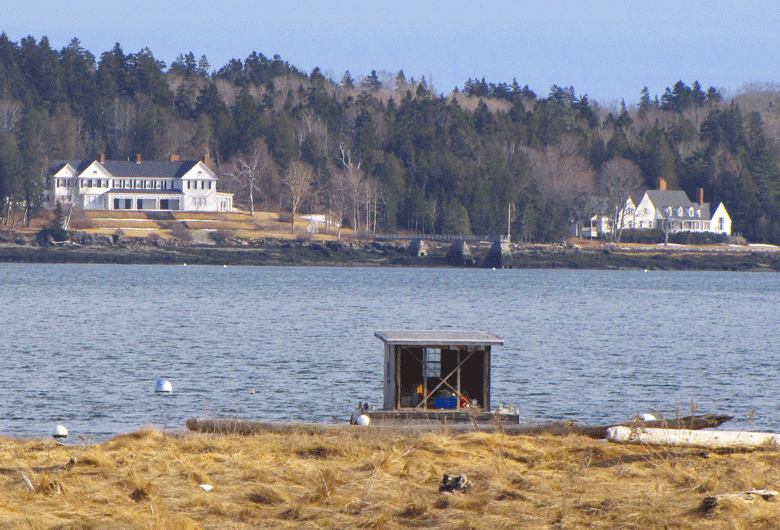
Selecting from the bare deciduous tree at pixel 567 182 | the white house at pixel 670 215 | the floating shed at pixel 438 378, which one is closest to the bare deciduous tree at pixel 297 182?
the bare deciduous tree at pixel 567 182

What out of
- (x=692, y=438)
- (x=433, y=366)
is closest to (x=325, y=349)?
(x=433, y=366)

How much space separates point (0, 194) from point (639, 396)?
10288 centimetres

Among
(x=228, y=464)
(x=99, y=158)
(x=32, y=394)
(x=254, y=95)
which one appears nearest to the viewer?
(x=228, y=464)

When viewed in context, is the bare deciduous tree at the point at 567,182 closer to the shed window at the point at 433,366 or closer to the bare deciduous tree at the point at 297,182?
the bare deciduous tree at the point at 297,182

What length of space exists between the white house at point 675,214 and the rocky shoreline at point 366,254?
23.0 ft

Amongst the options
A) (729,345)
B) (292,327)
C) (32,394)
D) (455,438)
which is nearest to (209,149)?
(292,327)

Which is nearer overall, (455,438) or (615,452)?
(615,452)

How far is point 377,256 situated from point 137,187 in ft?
106

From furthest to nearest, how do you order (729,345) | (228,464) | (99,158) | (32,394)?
(99,158)
(729,345)
(32,394)
(228,464)

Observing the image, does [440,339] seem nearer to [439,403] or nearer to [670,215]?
[439,403]

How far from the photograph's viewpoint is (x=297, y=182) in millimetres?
125625

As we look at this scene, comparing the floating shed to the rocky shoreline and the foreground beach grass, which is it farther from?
the rocky shoreline

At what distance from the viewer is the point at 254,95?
17362 cm

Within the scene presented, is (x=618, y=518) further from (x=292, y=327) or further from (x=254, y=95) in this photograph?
(x=254, y=95)
